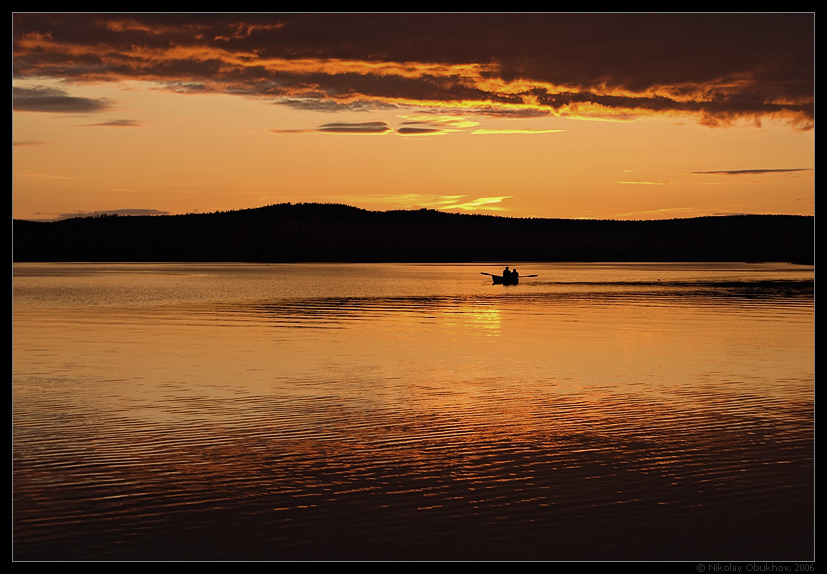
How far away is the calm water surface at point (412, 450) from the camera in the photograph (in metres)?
12.3

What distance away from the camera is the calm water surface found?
12273 mm

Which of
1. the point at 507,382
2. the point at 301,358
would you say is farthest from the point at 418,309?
the point at 507,382

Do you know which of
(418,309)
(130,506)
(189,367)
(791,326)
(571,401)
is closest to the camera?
(130,506)

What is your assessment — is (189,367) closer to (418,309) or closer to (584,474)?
(584,474)

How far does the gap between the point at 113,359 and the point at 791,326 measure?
27.9 m

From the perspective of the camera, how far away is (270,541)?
12.1 meters

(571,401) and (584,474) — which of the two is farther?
(571,401)

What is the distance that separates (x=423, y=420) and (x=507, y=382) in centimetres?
608

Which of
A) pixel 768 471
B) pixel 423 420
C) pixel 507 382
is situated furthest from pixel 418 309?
pixel 768 471

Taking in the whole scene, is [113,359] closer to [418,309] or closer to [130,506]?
[130,506]

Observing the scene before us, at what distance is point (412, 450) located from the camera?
16797 millimetres

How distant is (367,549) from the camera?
11875 millimetres


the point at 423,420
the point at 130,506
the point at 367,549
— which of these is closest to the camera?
the point at 367,549

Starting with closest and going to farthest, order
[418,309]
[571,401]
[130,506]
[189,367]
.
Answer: [130,506] < [571,401] < [189,367] < [418,309]
